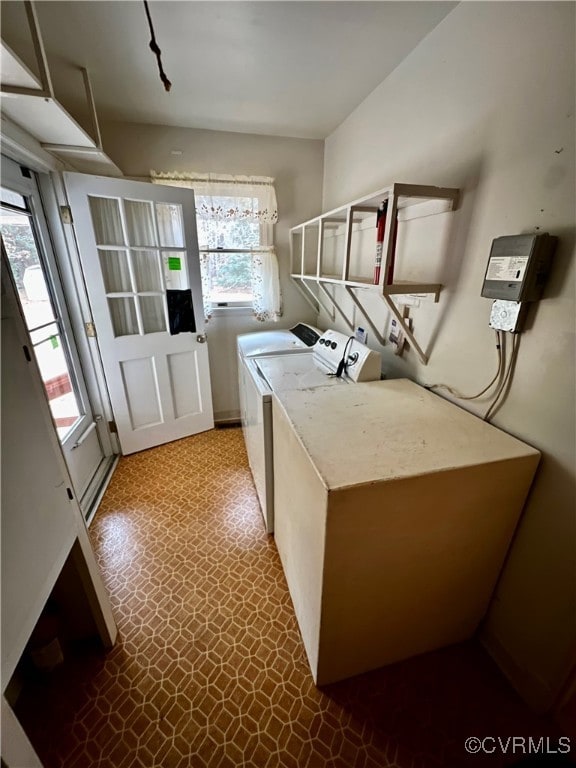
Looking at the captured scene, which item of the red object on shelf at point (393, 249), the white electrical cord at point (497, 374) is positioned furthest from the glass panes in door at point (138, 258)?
the white electrical cord at point (497, 374)

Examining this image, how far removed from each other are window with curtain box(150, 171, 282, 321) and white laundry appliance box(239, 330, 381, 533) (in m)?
0.98

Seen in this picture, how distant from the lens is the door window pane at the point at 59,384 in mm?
1938

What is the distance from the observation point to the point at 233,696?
3.77ft

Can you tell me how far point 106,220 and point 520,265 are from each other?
2463 mm

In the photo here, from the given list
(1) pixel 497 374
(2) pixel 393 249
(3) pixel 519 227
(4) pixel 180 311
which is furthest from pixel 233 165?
(1) pixel 497 374

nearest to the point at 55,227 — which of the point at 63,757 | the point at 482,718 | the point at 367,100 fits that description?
the point at 367,100

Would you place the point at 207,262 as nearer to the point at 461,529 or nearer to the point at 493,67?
the point at 493,67

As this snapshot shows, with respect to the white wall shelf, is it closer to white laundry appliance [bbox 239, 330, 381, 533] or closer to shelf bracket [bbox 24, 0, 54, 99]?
shelf bracket [bbox 24, 0, 54, 99]

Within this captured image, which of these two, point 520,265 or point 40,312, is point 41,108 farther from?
point 520,265

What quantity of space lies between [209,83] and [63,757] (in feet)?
9.92

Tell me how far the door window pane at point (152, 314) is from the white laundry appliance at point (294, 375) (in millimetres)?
988

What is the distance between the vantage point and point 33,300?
184 cm

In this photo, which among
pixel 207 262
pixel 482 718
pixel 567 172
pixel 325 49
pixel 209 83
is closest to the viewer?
pixel 567 172

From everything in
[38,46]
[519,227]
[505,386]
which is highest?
[38,46]
